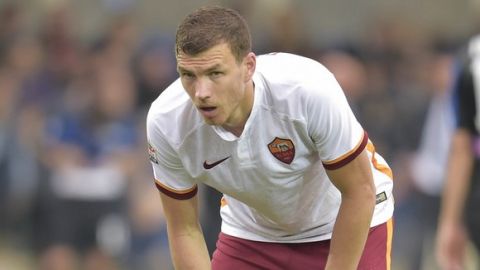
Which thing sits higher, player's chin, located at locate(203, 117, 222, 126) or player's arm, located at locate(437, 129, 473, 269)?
player's chin, located at locate(203, 117, 222, 126)

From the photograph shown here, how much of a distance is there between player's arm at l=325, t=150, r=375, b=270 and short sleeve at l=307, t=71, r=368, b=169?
0.14 feet

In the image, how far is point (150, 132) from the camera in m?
5.28

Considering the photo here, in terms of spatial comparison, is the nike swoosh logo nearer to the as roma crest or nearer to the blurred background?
the as roma crest

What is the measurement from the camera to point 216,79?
4.90m

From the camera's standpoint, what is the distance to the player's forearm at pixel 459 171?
7.05 metres

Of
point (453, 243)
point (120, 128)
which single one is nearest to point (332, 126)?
point (453, 243)

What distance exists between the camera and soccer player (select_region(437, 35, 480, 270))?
695cm

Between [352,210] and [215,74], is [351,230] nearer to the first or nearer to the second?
[352,210]

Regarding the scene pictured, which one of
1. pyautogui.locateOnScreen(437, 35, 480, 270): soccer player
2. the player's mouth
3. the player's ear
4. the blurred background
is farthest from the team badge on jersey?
the blurred background

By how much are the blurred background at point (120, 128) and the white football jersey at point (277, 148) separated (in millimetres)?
4291

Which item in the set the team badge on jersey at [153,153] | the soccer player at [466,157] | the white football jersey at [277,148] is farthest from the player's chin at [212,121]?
the soccer player at [466,157]

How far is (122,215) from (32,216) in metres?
Answer: 0.99

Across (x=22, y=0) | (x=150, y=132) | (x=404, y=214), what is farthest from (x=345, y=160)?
(x=22, y=0)

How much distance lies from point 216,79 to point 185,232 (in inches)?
34.6
